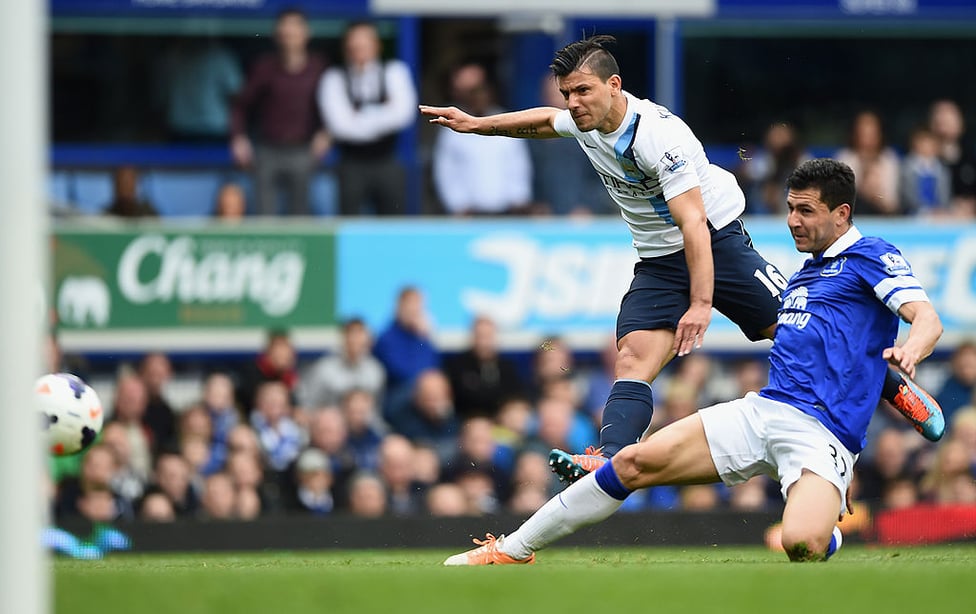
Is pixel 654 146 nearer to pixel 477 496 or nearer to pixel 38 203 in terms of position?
pixel 38 203

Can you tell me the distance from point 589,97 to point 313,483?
16.8 ft

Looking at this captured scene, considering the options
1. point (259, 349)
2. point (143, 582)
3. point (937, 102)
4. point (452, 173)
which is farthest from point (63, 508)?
point (937, 102)

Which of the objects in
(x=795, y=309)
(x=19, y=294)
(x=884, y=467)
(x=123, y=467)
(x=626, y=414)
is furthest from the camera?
(x=884, y=467)

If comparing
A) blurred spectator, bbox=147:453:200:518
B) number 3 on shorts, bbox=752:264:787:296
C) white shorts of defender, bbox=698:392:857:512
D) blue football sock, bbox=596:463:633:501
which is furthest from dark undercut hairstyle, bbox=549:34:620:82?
blurred spectator, bbox=147:453:200:518

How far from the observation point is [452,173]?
12.6 meters

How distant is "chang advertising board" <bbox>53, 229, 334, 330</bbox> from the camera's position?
40.5 ft

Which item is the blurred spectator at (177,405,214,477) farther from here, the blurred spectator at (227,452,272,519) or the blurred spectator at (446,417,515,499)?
the blurred spectator at (446,417,515,499)

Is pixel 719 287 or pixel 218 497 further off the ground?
pixel 719 287

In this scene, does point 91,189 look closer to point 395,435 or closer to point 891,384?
point 395,435

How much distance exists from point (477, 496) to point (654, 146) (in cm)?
487

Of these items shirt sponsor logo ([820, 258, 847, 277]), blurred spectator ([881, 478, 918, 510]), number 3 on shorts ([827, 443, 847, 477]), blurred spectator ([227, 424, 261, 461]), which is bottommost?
blurred spectator ([881, 478, 918, 510])

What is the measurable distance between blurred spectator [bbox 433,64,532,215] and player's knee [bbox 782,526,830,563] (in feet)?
21.8

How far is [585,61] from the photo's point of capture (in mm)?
6730

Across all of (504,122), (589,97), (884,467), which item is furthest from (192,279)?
(589,97)
